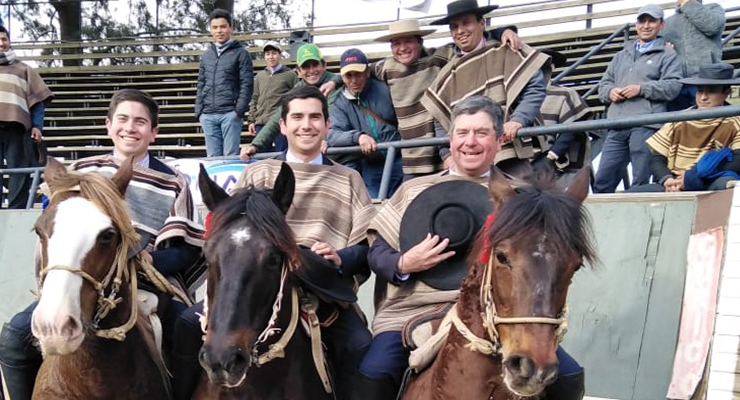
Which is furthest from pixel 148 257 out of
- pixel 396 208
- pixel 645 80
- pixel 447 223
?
pixel 645 80

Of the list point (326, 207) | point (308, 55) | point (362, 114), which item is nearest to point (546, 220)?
point (326, 207)

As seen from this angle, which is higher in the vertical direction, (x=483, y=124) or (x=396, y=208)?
(x=483, y=124)

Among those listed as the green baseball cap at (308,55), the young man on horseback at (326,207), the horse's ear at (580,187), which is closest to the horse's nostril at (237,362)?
the young man on horseback at (326,207)

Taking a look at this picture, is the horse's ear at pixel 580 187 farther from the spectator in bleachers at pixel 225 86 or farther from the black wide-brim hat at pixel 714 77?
the spectator in bleachers at pixel 225 86

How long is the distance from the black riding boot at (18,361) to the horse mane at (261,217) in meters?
1.26

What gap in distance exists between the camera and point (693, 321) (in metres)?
4.88

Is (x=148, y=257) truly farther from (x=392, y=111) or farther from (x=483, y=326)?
(x=392, y=111)

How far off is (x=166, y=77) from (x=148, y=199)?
55.5 ft

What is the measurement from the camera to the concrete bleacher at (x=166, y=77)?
50.2 ft

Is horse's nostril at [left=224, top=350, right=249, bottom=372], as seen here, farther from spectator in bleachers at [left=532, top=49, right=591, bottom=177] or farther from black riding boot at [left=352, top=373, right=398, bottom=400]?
spectator in bleachers at [left=532, top=49, right=591, bottom=177]

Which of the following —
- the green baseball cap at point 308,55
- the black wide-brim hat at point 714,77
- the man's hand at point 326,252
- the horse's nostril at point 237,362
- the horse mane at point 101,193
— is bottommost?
the horse's nostril at point 237,362

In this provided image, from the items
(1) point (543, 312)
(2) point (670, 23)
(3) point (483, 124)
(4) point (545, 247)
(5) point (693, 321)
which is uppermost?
(2) point (670, 23)

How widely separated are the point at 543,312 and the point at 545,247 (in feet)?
0.76

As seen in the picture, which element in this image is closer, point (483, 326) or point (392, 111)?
point (483, 326)
